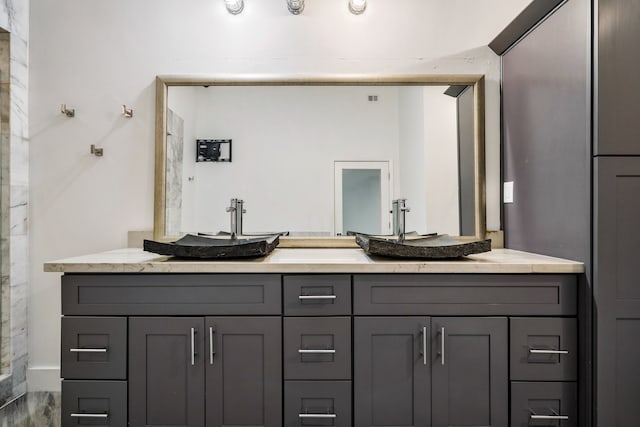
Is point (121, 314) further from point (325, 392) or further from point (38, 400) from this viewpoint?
point (38, 400)

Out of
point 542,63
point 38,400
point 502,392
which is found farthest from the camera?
point 38,400

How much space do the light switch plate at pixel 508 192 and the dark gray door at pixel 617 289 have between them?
0.57m

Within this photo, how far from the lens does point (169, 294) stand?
1422 mm

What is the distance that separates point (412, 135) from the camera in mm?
1988

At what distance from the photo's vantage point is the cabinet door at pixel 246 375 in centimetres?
141

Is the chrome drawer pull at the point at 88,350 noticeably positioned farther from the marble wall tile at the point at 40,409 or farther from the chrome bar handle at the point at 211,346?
the marble wall tile at the point at 40,409

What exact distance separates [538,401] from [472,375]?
0.26 metres

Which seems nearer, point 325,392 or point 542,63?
point 325,392

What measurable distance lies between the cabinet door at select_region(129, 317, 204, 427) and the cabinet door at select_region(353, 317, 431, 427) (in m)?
0.59

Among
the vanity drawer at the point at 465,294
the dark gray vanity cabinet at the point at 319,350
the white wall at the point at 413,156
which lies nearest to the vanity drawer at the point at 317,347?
the dark gray vanity cabinet at the point at 319,350

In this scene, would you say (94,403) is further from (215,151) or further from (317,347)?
(215,151)

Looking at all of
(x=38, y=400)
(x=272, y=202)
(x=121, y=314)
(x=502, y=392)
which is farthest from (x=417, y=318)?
(x=38, y=400)

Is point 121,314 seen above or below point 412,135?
below

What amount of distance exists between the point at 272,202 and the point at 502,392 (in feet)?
4.31
